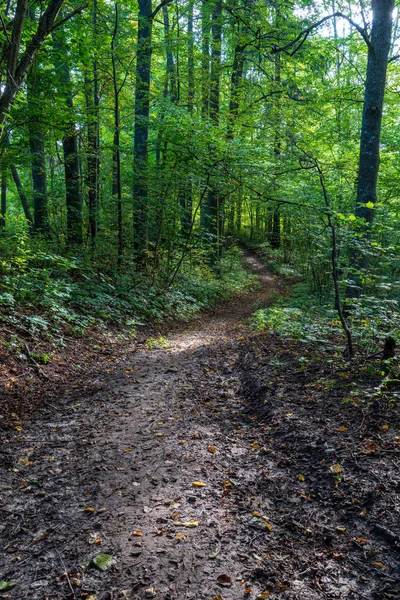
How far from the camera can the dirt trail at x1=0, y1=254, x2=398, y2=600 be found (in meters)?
2.21

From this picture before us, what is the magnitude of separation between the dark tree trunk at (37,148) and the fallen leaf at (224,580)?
806 cm

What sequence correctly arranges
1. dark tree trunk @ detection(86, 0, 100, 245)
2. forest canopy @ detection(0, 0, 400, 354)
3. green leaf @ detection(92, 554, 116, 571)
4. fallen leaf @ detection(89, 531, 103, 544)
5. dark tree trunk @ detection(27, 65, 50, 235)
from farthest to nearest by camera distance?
dark tree trunk @ detection(86, 0, 100, 245)
dark tree trunk @ detection(27, 65, 50, 235)
forest canopy @ detection(0, 0, 400, 354)
fallen leaf @ detection(89, 531, 103, 544)
green leaf @ detection(92, 554, 116, 571)

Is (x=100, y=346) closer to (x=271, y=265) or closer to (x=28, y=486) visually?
(x=28, y=486)

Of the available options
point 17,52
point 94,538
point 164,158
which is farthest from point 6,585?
point 164,158

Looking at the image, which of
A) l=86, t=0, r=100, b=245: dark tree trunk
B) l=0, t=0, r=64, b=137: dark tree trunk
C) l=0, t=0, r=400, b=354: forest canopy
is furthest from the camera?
l=86, t=0, r=100, b=245: dark tree trunk

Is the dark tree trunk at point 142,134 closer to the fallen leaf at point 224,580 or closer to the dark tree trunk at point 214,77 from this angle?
the dark tree trunk at point 214,77

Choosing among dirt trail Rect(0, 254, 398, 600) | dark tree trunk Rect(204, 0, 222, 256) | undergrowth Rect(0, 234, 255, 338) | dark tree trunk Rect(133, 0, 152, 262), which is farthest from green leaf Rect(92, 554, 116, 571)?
dark tree trunk Rect(204, 0, 222, 256)

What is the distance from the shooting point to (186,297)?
11.9 meters

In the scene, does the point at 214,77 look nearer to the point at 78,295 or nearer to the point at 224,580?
the point at 78,295

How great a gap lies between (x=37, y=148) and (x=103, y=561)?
1092 centimetres

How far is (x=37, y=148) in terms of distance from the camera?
34.3 feet

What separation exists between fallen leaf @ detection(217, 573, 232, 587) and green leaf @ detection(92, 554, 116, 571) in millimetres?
674

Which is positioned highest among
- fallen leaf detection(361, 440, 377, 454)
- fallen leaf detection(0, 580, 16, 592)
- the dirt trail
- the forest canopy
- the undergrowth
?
the forest canopy

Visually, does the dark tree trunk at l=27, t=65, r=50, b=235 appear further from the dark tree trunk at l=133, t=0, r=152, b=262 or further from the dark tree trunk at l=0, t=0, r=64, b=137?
the dark tree trunk at l=0, t=0, r=64, b=137
